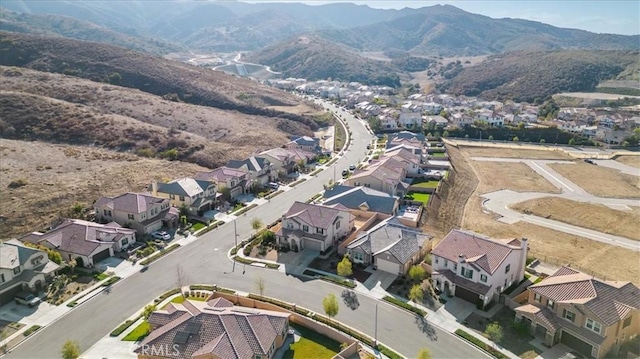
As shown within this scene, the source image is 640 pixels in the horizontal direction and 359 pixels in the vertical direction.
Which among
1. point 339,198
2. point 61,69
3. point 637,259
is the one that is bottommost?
point 637,259

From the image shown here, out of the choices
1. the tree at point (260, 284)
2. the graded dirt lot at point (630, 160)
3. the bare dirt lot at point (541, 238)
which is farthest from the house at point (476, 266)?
the graded dirt lot at point (630, 160)

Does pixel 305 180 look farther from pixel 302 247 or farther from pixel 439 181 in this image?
pixel 302 247

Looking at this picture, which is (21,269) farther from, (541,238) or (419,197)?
(541,238)

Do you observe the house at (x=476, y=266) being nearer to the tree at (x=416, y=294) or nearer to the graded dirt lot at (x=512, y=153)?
the tree at (x=416, y=294)

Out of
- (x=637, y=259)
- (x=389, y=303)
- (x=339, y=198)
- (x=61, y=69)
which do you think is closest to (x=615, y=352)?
(x=389, y=303)

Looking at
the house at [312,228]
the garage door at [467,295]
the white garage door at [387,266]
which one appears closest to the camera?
the garage door at [467,295]

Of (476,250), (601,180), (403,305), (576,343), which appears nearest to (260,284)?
(403,305)

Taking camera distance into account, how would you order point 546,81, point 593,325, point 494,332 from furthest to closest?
point 546,81 < point 494,332 < point 593,325
